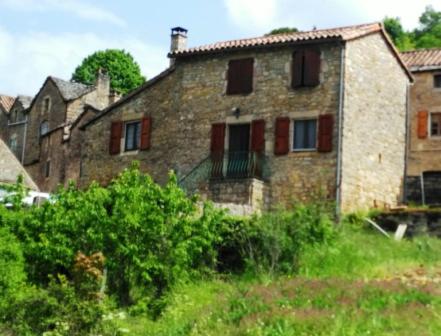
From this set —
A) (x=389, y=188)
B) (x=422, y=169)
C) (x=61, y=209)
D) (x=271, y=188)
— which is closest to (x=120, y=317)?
(x=61, y=209)

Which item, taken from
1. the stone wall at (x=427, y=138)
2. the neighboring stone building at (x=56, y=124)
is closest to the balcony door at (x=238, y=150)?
the stone wall at (x=427, y=138)

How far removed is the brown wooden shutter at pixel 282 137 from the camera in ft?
90.2

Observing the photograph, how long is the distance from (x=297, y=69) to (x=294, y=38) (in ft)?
3.38

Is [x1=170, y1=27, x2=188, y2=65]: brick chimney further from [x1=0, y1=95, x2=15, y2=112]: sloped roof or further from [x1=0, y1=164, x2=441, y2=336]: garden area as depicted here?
[x1=0, y1=95, x2=15, y2=112]: sloped roof

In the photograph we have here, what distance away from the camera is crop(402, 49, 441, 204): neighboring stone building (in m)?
30.8

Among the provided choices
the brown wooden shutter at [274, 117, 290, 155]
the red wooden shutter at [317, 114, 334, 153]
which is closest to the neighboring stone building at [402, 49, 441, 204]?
the red wooden shutter at [317, 114, 334, 153]

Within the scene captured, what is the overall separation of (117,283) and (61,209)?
240 cm

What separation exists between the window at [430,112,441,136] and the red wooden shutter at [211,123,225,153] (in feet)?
27.4

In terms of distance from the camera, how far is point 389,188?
95.3ft

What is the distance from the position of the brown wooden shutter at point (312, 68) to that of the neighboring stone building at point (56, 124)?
17.7 m

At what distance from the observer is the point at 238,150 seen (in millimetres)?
28625

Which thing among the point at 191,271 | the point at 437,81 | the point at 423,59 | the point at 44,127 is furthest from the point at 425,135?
the point at 44,127

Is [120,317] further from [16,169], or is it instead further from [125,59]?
[125,59]

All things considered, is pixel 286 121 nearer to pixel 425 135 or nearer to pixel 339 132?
pixel 339 132
